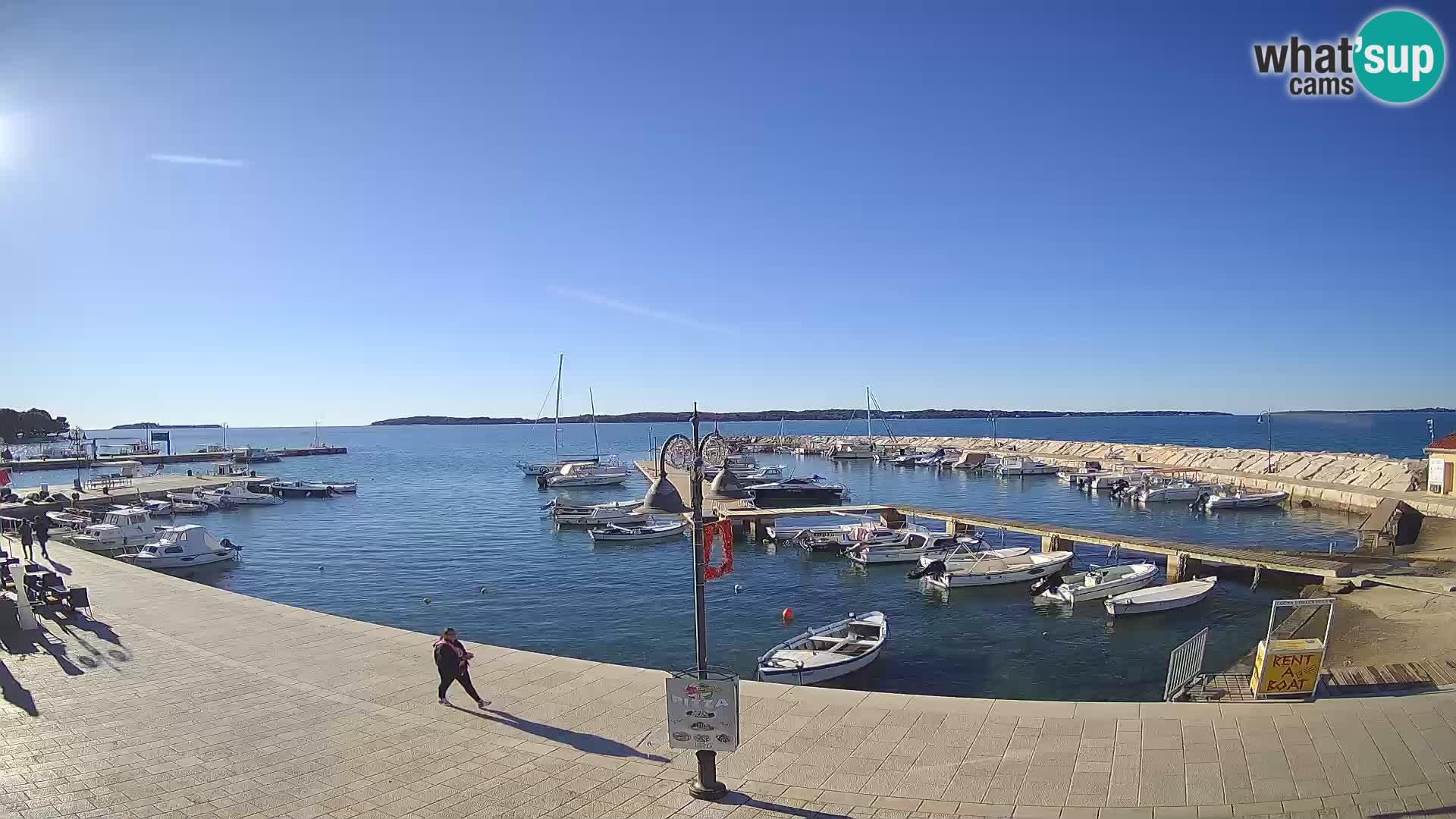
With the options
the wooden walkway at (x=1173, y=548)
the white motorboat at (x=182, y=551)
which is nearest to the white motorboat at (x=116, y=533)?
the white motorboat at (x=182, y=551)

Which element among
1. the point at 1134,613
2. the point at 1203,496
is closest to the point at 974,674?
the point at 1134,613

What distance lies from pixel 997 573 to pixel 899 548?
5.74 metres

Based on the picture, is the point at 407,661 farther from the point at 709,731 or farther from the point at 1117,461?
the point at 1117,461

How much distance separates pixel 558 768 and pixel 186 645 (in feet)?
33.2

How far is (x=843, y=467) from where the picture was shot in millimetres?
100938

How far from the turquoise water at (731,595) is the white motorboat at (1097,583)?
2.87 ft

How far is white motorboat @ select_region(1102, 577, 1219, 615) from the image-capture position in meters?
25.2

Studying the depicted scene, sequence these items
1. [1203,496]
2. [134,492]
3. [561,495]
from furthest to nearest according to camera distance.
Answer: [561,495], [134,492], [1203,496]

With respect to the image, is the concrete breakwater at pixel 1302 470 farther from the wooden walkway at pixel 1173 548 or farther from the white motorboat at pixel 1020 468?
the wooden walkway at pixel 1173 548

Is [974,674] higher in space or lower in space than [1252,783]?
lower

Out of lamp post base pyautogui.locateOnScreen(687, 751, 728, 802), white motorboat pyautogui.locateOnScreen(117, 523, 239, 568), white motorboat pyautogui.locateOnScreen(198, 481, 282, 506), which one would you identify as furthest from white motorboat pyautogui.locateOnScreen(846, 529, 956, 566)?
white motorboat pyautogui.locateOnScreen(198, 481, 282, 506)

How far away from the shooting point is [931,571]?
30.2 m

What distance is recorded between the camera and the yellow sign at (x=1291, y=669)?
12320 mm

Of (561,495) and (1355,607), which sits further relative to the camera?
(561,495)
